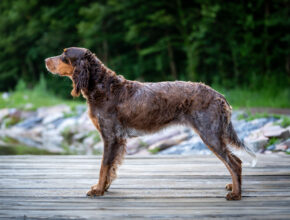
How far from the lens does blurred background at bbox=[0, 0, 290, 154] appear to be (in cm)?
1116

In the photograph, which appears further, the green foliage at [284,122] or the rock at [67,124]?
the rock at [67,124]

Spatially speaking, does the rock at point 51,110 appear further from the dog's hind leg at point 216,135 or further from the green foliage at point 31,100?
the dog's hind leg at point 216,135

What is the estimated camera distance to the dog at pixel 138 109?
3.79 m

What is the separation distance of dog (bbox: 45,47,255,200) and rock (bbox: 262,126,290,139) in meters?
2.84

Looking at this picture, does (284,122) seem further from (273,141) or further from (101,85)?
(101,85)

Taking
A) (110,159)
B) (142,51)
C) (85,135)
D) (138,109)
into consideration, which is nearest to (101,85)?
(138,109)

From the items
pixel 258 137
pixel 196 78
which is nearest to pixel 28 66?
pixel 196 78

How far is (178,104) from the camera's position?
3.89m

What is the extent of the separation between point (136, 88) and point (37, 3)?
17.2 metres

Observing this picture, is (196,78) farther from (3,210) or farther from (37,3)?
(3,210)

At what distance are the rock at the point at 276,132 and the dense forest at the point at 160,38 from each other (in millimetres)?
4974

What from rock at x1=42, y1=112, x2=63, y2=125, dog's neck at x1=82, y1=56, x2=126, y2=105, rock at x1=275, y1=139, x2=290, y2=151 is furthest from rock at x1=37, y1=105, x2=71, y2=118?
dog's neck at x1=82, y1=56, x2=126, y2=105

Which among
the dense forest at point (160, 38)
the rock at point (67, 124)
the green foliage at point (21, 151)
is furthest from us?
the dense forest at point (160, 38)

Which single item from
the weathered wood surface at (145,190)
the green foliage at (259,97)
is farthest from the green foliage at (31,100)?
the weathered wood surface at (145,190)
